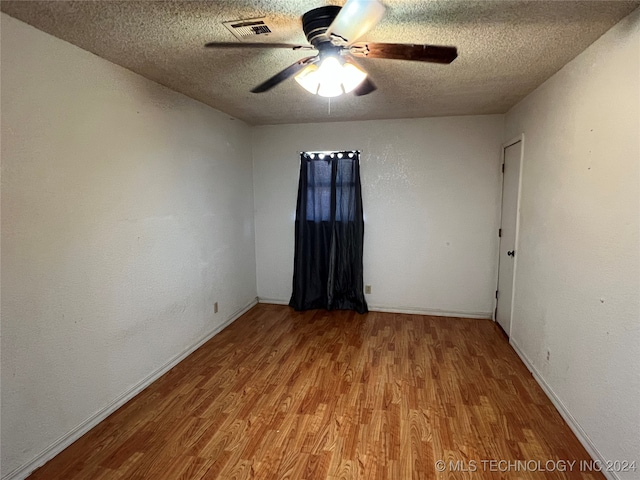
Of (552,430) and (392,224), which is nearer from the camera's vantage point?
(552,430)

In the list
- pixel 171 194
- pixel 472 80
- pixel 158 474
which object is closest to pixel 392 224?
pixel 472 80

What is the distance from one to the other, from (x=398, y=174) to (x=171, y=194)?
2.55 metres

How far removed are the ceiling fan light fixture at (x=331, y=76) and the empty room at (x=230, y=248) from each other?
18 millimetres

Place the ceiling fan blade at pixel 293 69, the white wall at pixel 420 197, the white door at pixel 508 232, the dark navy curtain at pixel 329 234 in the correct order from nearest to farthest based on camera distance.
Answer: the ceiling fan blade at pixel 293 69, the white door at pixel 508 232, the white wall at pixel 420 197, the dark navy curtain at pixel 329 234

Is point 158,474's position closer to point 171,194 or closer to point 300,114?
point 171,194

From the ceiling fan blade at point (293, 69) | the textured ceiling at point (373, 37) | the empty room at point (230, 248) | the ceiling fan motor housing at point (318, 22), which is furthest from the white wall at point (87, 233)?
the ceiling fan motor housing at point (318, 22)

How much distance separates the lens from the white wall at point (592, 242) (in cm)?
168

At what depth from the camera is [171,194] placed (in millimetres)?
2949

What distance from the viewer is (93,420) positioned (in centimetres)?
224

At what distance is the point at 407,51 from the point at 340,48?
32 cm

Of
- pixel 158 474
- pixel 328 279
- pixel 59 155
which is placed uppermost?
pixel 59 155

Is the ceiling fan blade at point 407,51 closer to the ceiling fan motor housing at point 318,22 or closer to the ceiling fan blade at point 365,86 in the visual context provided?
the ceiling fan motor housing at point 318,22

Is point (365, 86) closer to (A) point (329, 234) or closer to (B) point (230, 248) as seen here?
(A) point (329, 234)

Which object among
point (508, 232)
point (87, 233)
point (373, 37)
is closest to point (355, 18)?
point (373, 37)
